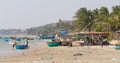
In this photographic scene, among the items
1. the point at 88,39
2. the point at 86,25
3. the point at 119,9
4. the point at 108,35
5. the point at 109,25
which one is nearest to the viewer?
the point at 88,39

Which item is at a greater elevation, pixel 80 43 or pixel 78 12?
pixel 78 12

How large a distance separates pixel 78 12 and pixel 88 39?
3875cm

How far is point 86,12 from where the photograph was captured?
309 feet

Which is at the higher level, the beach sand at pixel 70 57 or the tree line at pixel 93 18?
the tree line at pixel 93 18

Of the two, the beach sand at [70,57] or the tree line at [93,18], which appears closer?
the beach sand at [70,57]

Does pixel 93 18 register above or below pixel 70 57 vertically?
above

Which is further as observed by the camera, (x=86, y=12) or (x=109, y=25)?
(x=86, y=12)

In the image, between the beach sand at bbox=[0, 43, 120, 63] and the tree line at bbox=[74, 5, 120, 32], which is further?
the tree line at bbox=[74, 5, 120, 32]

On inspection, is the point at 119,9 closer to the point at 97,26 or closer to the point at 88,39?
the point at 97,26

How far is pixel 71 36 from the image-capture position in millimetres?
71500

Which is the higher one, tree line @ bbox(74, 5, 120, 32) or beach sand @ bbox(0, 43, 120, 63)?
tree line @ bbox(74, 5, 120, 32)

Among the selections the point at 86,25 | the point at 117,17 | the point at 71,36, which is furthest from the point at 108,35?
the point at 86,25

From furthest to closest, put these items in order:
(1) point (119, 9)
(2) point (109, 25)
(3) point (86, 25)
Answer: (3) point (86, 25), (1) point (119, 9), (2) point (109, 25)

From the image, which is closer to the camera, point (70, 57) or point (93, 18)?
point (70, 57)
